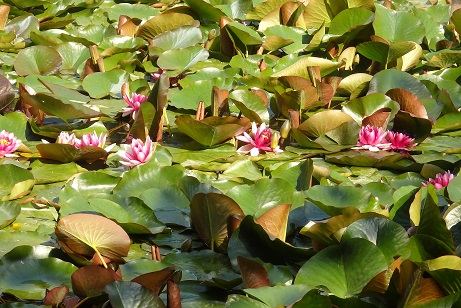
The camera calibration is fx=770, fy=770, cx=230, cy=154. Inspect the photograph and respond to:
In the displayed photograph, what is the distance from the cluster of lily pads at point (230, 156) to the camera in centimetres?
195

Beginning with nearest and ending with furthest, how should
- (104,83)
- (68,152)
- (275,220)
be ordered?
(275,220)
(68,152)
(104,83)

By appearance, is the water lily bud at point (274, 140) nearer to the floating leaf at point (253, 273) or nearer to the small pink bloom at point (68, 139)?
the small pink bloom at point (68, 139)

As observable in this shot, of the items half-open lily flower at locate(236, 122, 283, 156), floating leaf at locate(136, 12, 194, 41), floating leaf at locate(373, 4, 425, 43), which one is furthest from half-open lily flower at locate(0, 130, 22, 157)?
floating leaf at locate(373, 4, 425, 43)

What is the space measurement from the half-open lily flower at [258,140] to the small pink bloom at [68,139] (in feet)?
2.09

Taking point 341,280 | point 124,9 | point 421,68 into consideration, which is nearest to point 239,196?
point 341,280

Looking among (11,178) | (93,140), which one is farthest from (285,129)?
(11,178)

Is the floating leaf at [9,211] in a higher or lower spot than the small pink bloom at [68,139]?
higher

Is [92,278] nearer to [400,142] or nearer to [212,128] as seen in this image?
[212,128]

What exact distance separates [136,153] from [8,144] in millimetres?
532

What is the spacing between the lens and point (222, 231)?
88.4 inches

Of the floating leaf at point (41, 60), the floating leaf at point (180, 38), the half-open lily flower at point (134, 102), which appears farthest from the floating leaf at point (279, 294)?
the floating leaf at point (180, 38)

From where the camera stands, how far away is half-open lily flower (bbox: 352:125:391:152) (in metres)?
3.05

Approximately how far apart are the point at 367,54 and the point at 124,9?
183 centimetres

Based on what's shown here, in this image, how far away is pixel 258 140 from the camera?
307cm
